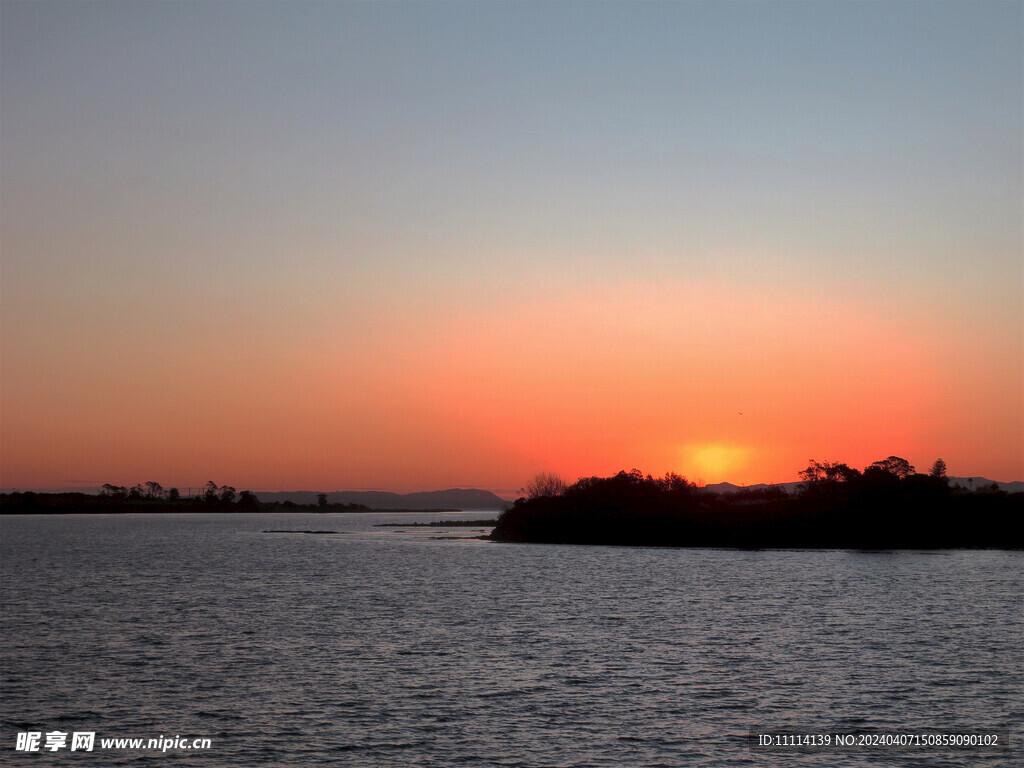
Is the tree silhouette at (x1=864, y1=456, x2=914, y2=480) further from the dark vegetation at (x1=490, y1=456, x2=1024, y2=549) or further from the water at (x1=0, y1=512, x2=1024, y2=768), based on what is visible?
the water at (x1=0, y1=512, x2=1024, y2=768)

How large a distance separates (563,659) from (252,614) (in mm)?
28216

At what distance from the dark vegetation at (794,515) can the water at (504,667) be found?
7473cm

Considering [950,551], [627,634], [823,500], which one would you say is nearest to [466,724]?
[627,634]

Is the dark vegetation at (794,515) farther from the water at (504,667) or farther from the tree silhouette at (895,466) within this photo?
the water at (504,667)

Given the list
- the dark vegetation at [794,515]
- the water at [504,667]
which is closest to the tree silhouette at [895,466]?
the dark vegetation at [794,515]

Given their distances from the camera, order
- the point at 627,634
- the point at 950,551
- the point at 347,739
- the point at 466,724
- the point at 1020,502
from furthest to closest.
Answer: the point at 1020,502
the point at 950,551
the point at 627,634
the point at 466,724
the point at 347,739

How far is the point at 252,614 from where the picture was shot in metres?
65.8

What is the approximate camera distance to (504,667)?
45.1 m

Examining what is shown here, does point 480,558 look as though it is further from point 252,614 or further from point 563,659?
point 563,659

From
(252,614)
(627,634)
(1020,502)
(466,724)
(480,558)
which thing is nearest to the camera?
(466,724)

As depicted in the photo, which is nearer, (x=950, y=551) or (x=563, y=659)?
(x=563, y=659)

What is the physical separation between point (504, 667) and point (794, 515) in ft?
452

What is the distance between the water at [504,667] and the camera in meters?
32.0

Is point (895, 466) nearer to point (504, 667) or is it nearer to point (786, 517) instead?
point (786, 517)
